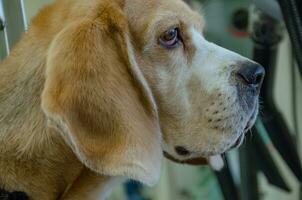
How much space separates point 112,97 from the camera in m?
0.83

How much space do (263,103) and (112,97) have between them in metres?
0.71

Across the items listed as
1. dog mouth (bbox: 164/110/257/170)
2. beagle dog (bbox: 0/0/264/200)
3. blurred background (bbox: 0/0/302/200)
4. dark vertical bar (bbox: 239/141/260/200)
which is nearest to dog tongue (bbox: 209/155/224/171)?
dog mouth (bbox: 164/110/257/170)

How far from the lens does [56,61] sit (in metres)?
0.81

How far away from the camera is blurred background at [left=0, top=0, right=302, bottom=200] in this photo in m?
1.15

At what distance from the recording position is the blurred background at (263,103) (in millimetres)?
1146

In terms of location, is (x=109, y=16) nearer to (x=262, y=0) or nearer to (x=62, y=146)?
(x=62, y=146)

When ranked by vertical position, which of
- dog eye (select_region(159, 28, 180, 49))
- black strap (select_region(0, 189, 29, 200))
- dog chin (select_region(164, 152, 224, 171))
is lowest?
dog chin (select_region(164, 152, 224, 171))

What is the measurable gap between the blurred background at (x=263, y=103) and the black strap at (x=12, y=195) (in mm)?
343

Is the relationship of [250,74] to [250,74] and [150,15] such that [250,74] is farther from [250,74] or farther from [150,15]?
[150,15]

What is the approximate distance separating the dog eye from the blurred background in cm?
20

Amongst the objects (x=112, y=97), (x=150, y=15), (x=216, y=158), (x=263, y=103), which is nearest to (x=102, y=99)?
(x=112, y=97)

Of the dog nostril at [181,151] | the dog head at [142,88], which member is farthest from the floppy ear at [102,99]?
the dog nostril at [181,151]

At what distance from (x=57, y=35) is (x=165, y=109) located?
225mm

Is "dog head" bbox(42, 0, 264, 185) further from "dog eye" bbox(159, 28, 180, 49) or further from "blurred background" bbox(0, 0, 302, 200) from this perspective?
"blurred background" bbox(0, 0, 302, 200)
